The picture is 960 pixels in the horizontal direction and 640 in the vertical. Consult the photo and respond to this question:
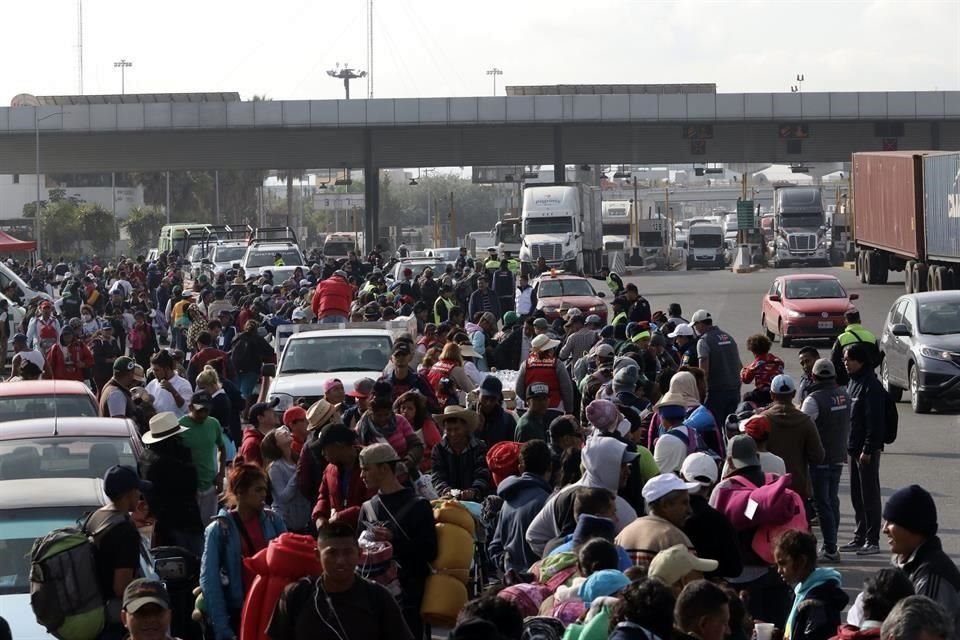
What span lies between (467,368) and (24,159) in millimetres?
59484

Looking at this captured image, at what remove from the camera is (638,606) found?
20.8 ft

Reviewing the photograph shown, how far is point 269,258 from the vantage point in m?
42.9

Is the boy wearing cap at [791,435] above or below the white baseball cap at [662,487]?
below

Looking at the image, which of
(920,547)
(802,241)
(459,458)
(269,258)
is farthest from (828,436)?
(802,241)

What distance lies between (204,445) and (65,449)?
98cm

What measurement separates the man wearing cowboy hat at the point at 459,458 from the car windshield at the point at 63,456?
8.01 ft

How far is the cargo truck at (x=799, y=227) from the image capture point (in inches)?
2889

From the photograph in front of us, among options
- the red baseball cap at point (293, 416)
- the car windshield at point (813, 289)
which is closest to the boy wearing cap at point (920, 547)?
the red baseball cap at point (293, 416)

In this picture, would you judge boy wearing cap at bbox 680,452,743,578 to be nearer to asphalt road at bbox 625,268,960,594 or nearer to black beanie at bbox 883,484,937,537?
black beanie at bbox 883,484,937,537

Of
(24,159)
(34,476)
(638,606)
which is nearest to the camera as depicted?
(638,606)

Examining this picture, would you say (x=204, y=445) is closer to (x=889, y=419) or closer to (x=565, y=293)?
(x=889, y=419)

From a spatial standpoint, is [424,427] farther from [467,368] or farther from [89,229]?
[89,229]

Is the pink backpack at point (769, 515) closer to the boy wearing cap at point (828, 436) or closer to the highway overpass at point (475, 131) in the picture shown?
the boy wearing cap at point (828, 436)

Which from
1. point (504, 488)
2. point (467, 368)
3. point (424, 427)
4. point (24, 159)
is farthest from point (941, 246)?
point (24, 159)
